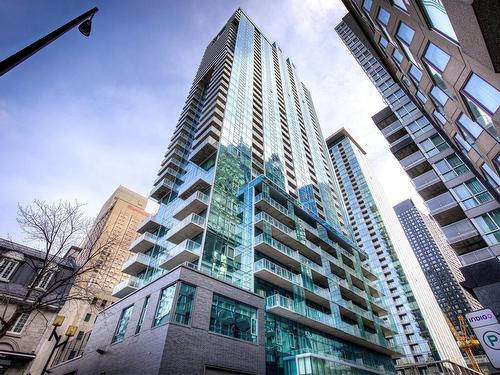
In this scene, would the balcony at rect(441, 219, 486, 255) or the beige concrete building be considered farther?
the balcony at rect(441, 219, 486, 255)

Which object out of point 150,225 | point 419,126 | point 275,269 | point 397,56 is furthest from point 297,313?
point 397,56

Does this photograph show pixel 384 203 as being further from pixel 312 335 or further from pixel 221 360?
pixel 221 360

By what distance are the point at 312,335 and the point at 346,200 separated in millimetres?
71658

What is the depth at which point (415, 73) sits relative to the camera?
17.1 metres

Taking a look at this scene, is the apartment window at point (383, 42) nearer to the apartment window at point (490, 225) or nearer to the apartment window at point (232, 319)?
the apartment window at point (490, 225)

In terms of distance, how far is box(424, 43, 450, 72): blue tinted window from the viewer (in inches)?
455

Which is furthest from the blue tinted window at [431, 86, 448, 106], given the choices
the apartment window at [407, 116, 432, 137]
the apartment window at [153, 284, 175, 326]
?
the apartment window at [153, 284, 175, 326]

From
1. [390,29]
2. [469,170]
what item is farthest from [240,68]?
[469,170]

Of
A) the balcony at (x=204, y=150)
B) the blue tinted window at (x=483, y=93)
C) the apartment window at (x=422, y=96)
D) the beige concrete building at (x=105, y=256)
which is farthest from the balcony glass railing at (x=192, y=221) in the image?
the blue tinted window at (x=483, y=93)

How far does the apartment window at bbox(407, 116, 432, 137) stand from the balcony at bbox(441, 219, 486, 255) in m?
8.95

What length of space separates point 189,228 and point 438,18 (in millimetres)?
21940

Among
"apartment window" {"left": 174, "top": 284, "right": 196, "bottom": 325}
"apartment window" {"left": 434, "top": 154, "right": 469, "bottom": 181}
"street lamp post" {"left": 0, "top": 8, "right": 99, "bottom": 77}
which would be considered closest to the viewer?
"street lamp post" {"left": 0, "top": 8, "right": 99, "bottom": 77}

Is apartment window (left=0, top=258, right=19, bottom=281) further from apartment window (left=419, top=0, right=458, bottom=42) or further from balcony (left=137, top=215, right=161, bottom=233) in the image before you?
apartment window (left=419, top=0, right=458, bottom=42)

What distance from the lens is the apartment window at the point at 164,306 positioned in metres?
15.0
